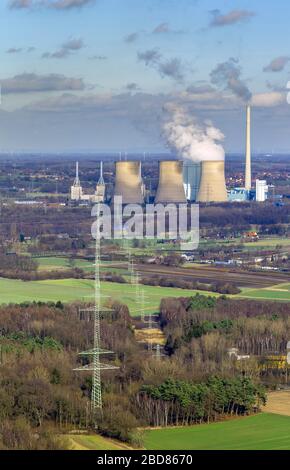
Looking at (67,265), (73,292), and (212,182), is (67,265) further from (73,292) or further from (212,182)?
(212,182)

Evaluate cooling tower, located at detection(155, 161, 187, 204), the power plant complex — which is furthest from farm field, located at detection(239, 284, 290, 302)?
cooling tower, located at detection(155, 161, 187, 204)

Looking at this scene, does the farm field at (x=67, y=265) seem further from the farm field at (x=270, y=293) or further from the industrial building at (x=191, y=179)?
the industrial building at (x=191, y=179)

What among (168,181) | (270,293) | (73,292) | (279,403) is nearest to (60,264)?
(73,292)

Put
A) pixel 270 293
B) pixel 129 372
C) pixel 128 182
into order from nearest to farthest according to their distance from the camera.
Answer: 1. pixel 129 372
2. pixel 270 293
3. pixel 128 182

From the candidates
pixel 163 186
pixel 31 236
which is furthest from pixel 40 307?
pixel 163 186

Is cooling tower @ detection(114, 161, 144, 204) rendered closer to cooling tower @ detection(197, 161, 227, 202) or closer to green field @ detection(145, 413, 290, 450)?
cooling tower @ detection(197, 161, 227, 202)

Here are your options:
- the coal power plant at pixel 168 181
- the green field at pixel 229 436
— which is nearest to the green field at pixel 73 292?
the green field at pixel 229 436
